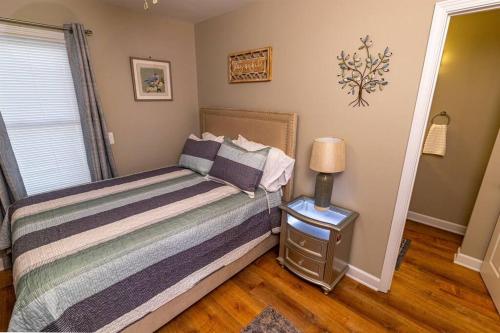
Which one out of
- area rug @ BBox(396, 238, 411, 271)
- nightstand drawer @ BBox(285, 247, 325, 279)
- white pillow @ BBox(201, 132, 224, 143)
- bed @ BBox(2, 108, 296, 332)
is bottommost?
area rug @ BBox(396, 238, 411, 271)

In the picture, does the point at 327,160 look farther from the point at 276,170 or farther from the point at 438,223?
the point at 438,223

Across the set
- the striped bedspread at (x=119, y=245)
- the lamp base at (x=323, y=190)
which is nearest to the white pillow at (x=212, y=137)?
the striped bedspread at (x=119, y=245)

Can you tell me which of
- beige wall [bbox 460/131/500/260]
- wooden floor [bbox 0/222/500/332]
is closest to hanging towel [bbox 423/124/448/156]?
beige wall [bbox 460/131/500/260]

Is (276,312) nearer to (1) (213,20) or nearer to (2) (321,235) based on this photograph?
(2) (321,235)

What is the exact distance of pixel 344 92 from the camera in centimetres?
188

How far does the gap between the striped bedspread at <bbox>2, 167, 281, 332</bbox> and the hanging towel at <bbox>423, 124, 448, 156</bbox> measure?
207 centimetres

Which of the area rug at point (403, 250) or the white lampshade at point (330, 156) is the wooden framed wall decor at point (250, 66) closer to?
the white lampshade at point (330, 156)

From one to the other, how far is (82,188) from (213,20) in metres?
A: 2.35

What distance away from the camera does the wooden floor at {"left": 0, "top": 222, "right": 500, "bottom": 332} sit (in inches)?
64.4

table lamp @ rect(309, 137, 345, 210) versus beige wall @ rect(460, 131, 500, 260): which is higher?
table lamp @ rect(309, 137, 345, 210)

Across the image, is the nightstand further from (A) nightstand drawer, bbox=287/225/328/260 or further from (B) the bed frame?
(B) the bed frame

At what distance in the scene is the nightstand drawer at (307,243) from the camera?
183cm

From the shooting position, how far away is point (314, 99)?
207cm

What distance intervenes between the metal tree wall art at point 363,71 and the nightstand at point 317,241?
94 cm
